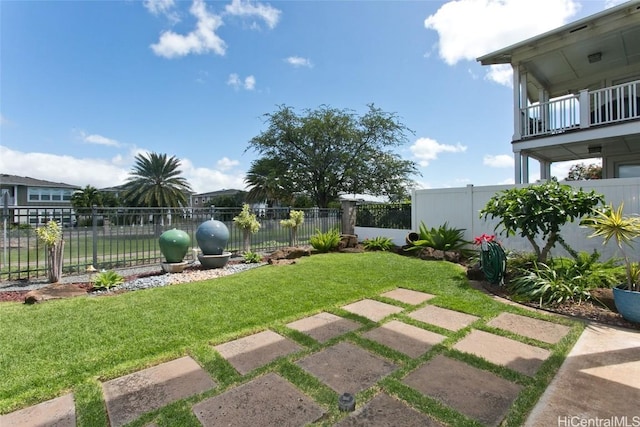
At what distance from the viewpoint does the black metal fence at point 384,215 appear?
33.9ft

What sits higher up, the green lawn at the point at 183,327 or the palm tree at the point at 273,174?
the palm tree at the point at 273,174

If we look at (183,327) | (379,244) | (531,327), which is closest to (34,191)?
(379,244)

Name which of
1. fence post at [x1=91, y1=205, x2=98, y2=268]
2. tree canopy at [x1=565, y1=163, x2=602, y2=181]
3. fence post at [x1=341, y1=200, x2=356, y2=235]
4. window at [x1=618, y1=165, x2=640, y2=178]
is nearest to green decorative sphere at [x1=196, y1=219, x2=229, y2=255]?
fence post at [x1=91, y1=205, x2=98, y2=268]

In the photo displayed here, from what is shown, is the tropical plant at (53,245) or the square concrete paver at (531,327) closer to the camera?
the square concrete paver at (531,327)

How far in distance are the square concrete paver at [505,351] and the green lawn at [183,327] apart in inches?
3.9

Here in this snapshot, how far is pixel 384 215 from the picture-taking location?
1105 cm

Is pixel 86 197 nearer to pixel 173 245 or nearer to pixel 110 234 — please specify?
pixel 110 234

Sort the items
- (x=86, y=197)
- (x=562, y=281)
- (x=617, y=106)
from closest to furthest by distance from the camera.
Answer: (x=562, y=281), (x=617, y=106), (x=86, y=197)

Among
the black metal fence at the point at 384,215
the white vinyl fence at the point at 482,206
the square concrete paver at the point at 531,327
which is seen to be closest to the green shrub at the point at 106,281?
the square concrete paver at the point at 531,327

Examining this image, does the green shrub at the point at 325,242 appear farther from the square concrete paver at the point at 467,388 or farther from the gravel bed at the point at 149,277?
the square concrete paver at the point at 467,388

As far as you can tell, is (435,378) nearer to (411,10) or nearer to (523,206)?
(523,206)

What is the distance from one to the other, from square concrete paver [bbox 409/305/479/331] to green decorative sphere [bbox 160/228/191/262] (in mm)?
5517

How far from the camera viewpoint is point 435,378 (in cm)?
246

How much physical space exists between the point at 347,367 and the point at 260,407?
2.81 ft
